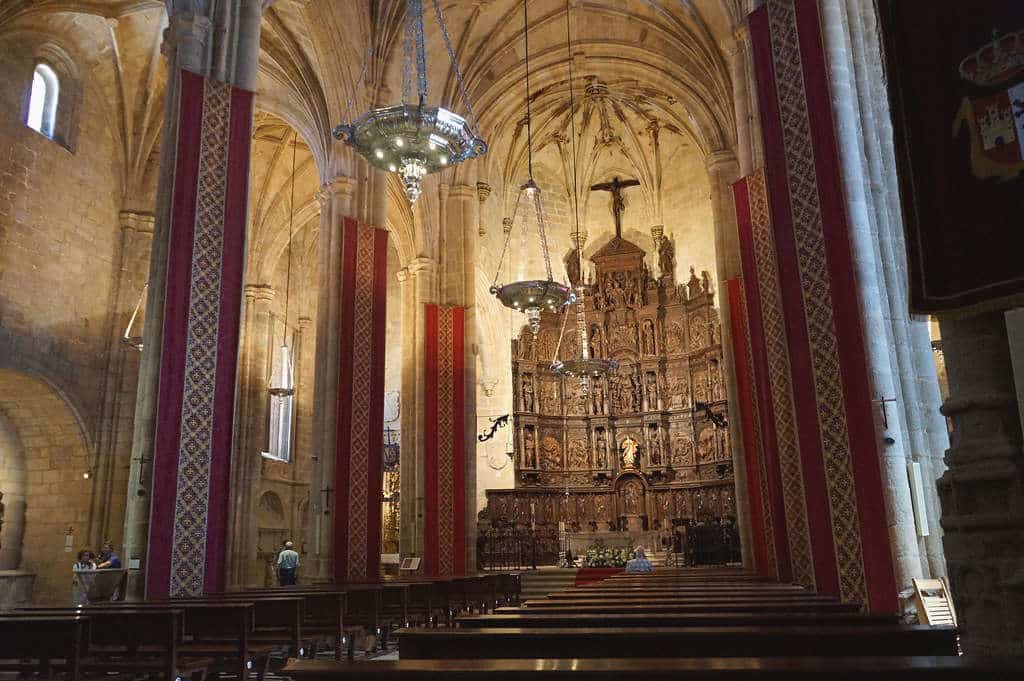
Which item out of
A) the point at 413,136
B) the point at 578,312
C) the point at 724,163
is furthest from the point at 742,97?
the point at 578,312

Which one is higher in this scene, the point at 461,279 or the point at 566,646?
the point at 461,279

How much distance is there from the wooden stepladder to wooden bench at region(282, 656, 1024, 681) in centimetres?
484

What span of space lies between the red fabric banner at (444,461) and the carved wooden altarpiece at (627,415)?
4.59 metres

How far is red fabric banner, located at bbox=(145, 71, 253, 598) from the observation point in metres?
8.69

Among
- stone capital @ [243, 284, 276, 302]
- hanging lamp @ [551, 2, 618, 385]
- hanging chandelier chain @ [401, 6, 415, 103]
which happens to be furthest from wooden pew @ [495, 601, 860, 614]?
stone capital @ [243, 284, 276, 302]

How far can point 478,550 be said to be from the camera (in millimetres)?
21312

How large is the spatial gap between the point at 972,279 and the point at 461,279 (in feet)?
57.6

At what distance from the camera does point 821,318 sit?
301 inches

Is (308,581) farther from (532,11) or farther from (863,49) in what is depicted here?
(532,11)

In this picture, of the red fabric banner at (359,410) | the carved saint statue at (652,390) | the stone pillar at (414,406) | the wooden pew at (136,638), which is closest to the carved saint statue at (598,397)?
the carved saint statue at (652,390)

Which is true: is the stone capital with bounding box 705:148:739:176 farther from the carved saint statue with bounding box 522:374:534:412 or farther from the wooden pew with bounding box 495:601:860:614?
the wooden pew with bounding box 495:601:860:614

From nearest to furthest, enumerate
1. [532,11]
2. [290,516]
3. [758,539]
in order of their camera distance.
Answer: [758,539], [532,11], [290,516]

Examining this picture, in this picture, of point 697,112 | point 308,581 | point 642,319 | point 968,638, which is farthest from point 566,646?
point 642,319

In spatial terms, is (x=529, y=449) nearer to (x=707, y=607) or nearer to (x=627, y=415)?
(x=627, y=415)
